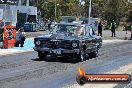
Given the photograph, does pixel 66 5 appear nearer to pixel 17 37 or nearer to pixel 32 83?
pixel 17 37

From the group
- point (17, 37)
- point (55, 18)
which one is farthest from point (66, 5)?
point (17, 37)

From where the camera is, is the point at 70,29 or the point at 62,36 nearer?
the point at 62,36

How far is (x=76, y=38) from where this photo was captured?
16.7 meters

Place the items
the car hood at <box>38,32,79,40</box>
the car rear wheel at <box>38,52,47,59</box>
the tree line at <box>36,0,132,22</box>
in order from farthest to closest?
the tree line at <box>36,0,132,22</box> < the car rear wheel at <box>38,52,47,59</box> < the car hood at <box>38,32,79,40</box>

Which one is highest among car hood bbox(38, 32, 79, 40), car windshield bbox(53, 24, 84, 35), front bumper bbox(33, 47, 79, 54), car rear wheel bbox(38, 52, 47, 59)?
car windshield bbox(53, 24, 84, 35)

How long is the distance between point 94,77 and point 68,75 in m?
9.73

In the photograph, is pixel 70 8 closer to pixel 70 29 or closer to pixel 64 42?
pixel 70 29

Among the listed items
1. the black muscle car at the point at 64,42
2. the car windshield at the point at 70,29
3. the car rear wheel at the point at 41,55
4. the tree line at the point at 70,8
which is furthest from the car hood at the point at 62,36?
the tree line at the point at 70,8

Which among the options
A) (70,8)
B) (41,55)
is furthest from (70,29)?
(70,8)

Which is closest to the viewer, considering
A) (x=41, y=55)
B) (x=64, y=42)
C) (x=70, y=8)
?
(x=64, y=42)

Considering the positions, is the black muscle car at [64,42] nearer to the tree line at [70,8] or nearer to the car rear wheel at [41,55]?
the car rear wheel at [41,55]

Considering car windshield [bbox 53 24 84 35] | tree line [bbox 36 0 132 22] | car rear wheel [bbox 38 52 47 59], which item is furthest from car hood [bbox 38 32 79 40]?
tree line [bbox 36 0 132 22]

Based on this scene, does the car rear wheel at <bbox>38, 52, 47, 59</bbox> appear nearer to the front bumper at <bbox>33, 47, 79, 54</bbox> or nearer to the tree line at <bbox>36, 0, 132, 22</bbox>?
the front bumper at <bbox>33, 47, 79, 54</bbox>

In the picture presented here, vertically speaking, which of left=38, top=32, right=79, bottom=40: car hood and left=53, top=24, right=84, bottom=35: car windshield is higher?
left=53, top=24, right=84, bottom=35: car windshield
